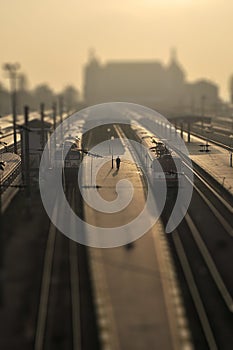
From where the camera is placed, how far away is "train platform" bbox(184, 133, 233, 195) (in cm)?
4896

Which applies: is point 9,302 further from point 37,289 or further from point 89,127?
point 89,127

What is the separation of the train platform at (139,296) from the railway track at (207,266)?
56 centimetres

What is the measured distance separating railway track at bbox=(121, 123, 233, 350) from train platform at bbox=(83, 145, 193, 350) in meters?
0.56

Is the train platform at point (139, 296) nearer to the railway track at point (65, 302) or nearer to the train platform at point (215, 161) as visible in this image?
the railway track at point (65, 302)

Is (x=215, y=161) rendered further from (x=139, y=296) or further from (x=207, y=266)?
(x=139, y=296)

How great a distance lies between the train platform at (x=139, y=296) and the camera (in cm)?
1962

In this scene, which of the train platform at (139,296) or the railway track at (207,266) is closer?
the train platform at (139,296)

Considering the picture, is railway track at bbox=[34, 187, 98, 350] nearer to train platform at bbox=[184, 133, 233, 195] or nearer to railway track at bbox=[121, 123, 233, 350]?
railway track at bbox=[121, 123, 233, 350]

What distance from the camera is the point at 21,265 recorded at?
27000 millimetres

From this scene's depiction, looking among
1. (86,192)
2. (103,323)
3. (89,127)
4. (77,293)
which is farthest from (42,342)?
(89,127)

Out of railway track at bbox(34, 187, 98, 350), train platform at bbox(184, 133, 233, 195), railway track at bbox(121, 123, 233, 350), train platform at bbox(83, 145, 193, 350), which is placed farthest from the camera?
train platform at bbox(184, 133, 233, 195)

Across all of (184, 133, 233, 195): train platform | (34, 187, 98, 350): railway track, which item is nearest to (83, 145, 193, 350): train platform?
(34, 187, 98, 350): railway track

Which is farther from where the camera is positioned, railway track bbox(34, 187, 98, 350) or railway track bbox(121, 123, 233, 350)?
railway track bbox(121, 123, 233, 350)

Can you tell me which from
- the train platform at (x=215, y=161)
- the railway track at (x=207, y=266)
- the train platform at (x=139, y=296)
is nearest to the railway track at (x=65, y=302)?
the train platform at (x=139, y=296)
